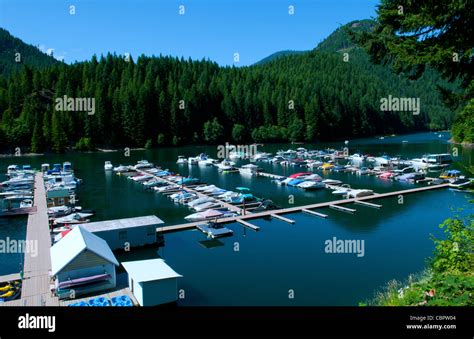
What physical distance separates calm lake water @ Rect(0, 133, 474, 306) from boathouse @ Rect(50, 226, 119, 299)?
121 inches

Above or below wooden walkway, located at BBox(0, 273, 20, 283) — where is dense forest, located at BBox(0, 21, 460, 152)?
above

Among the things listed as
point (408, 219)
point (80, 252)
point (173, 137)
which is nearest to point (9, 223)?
point (80, 252)

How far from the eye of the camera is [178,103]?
322ft

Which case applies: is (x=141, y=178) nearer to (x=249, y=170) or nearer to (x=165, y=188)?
(x=165, y=188)

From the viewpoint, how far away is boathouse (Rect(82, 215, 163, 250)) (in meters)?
21.9

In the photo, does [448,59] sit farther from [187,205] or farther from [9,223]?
[9,223]

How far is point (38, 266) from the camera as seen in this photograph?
18.6 m

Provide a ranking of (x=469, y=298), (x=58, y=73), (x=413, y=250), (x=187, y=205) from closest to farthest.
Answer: (x=469, y=298)
(x=413, y=250)
(x=187, y=205)
(x=58, y=73)

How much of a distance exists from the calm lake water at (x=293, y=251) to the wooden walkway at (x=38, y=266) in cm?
79

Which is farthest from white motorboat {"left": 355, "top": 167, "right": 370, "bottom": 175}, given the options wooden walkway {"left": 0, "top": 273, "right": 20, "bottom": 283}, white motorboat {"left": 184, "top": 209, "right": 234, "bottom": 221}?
wooden walkway {"left": 0, "top": 273, "right": 20, "bottom": 283}

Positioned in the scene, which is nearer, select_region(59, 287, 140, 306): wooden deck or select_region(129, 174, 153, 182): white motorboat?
select_region(59, 287, 140, 306): wooden deck

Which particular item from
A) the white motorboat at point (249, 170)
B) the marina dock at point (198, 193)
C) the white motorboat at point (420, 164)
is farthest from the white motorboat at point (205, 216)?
the white motorboat at point (420, 164)

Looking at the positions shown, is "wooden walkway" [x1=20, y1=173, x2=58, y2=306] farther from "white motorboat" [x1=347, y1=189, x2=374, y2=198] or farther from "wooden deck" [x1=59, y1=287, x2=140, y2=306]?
"white motorboat" [x1=347, y1=189, x2=374, y2=198]
